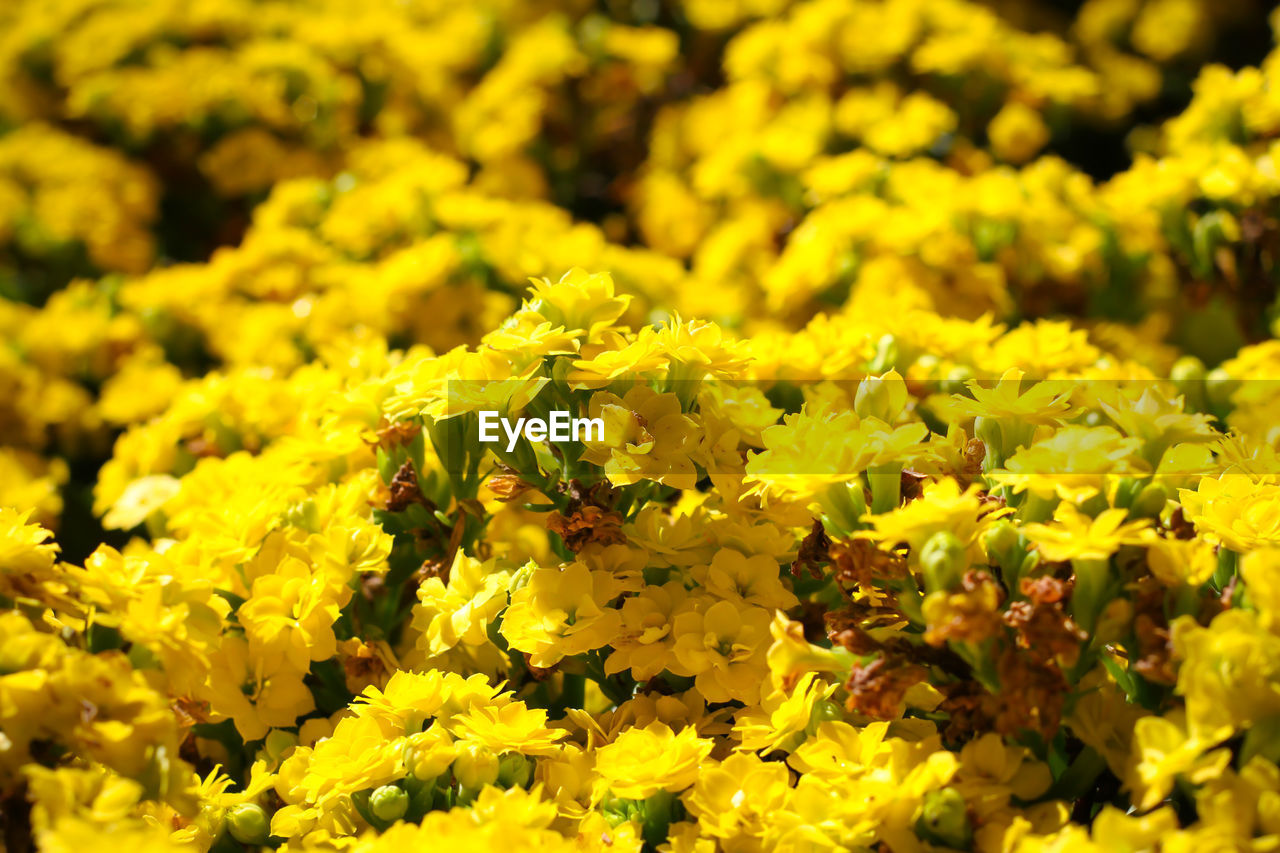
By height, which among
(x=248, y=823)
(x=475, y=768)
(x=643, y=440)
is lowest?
(x=248, y=823)

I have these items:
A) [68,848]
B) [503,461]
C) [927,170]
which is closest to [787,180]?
[927,170]

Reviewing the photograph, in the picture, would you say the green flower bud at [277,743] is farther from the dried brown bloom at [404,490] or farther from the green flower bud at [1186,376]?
the green flower bud at [1186,376]

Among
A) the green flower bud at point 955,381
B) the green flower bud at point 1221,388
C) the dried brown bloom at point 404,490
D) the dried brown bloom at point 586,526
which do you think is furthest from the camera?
the green flower bud at point 1221,388

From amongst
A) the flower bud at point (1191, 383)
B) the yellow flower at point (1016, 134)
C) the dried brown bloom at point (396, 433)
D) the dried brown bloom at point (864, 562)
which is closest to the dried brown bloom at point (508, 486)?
the dried brown bloom at point (396, 433)

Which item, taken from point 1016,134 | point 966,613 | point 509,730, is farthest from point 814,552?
point 1016,134

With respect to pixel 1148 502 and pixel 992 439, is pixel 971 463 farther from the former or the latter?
pixel 1148 502

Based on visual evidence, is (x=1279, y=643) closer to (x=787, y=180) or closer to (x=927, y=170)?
(x=927, y=170)
